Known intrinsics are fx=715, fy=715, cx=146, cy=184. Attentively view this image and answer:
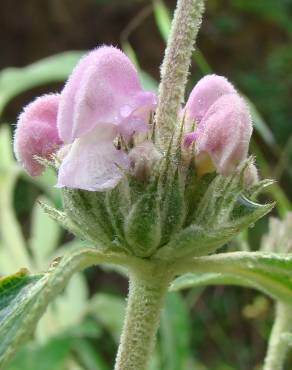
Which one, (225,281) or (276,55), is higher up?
(276,55)

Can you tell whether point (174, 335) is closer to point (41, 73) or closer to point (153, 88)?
point (153, 88)

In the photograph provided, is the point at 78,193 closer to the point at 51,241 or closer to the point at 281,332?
the point at 281,332

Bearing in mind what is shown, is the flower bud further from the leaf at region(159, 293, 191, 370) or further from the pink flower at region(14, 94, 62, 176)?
the leaf at region(159, 293, 191, 370)

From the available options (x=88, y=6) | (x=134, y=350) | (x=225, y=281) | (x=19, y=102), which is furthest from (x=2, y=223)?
(x=88, y=6)

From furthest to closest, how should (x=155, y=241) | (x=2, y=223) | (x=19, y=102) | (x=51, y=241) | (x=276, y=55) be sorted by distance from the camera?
(x=19, y=102) → (x=276, y=55) → (x=51, y=241) → (x=2, y=223) → (x=155, y=241)

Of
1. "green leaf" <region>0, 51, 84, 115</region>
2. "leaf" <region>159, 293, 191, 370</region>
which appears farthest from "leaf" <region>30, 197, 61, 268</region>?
"leaf" <region>159, 293, 191, 370</region>

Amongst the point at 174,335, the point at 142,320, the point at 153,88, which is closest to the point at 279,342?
the point at 142,320

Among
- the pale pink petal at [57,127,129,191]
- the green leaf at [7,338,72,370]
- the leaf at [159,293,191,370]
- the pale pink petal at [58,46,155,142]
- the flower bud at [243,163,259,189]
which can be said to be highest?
the pale pink petal at [58,46,155,142]
